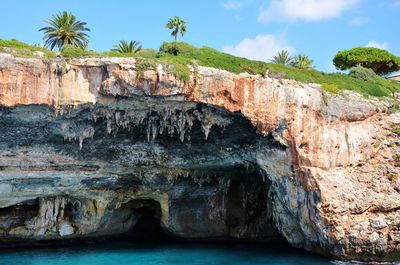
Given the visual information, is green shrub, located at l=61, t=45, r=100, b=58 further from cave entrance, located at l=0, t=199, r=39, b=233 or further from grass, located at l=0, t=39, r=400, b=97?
cave entrance, located at l=0, t=199, r=39, b=233

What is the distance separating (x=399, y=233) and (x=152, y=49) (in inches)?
532

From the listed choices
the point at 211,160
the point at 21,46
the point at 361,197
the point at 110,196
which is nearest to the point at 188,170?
the point at 211,160

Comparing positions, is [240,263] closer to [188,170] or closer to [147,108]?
[188,170]

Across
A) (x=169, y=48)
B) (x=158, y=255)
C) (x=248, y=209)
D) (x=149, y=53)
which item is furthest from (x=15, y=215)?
(x=248, y=209)

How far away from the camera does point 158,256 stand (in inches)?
826

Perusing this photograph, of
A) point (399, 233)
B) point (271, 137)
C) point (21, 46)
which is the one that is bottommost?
point (399, 233)

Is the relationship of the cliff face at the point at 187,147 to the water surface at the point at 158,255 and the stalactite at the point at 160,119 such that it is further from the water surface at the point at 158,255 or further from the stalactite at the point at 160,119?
the water surface at the point at 158,255

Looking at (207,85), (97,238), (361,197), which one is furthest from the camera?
(97,238)

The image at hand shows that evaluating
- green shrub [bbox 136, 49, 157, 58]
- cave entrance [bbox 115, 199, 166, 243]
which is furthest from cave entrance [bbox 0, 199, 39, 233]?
green shrub [bbox 136, 49, 157, 58]

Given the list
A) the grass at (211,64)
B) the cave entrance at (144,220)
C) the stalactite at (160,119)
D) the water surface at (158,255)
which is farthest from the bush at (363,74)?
the cave entrance at (144,220)

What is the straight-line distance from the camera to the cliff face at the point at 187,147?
51.8ft

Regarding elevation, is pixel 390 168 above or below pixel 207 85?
below

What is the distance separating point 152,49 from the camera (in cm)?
1869

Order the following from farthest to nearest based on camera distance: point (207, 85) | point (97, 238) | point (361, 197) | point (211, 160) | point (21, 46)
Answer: point (97, 238), point (211, 160), point (361, 197), point (207, 85), point (21, 46)
